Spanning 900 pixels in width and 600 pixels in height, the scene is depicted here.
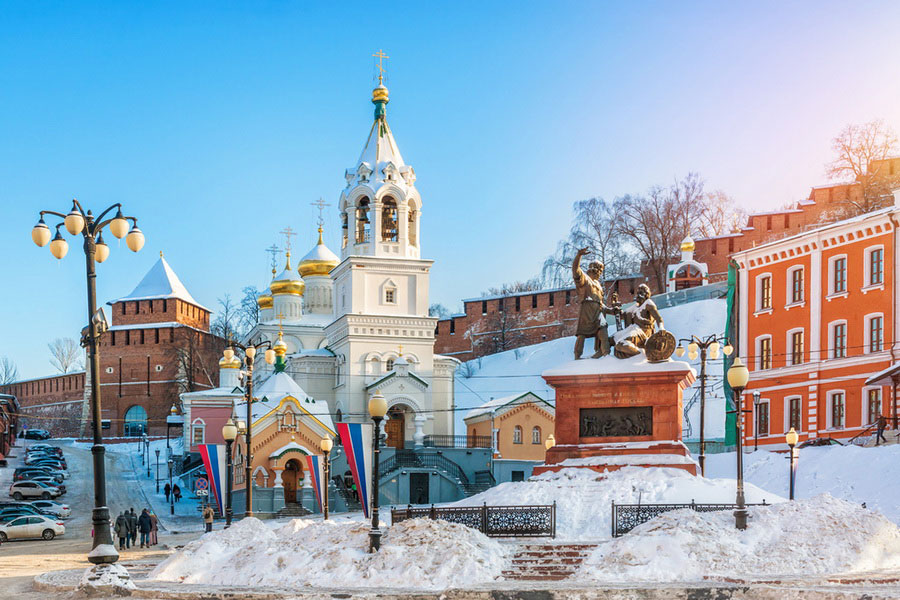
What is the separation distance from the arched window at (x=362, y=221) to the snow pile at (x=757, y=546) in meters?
44.9

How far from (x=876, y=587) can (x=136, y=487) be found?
1955 inches

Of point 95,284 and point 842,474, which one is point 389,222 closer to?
point 842,474

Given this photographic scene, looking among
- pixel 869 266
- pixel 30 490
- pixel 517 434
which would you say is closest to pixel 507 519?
pixel 869 266

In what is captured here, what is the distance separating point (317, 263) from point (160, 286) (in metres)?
24.9

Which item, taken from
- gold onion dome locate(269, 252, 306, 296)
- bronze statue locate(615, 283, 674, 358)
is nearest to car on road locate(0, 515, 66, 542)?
bronze statue locate(615, 283, 674, 358)

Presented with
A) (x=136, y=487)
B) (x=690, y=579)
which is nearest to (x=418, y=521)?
(x=690, y=579)

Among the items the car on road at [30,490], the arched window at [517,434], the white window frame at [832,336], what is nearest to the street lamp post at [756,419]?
the white window frame at [832,336]

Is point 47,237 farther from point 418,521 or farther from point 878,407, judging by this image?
point 878,407

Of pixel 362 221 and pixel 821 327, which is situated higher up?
pixel 362 221

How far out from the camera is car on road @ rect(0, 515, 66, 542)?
3842 centimetres

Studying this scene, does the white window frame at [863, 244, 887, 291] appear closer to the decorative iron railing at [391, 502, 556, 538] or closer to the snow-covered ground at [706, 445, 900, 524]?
the snow-covered ground at [706, 445, 900, 524]

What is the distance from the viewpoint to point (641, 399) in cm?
2247

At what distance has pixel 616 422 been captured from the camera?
889 inches

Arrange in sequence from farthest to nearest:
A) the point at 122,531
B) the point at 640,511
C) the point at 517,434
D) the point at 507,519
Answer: the point at 517,434 → the point at 122,531 → the point at 507,519 → the point at 640,511
